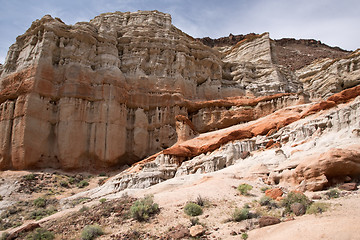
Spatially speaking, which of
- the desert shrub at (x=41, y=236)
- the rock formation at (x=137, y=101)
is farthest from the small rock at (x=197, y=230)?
the rock formation at (x=137, y=101)

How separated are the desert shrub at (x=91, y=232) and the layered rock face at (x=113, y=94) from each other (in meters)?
15.5

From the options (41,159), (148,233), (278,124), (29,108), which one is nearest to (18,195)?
(41,159)

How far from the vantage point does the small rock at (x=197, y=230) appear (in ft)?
38.6

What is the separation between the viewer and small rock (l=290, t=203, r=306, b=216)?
38.7 feet

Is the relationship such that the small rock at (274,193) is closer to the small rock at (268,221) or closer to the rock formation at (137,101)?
the small rock at (268,221)

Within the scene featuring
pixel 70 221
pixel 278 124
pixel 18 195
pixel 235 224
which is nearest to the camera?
pixel 235 224

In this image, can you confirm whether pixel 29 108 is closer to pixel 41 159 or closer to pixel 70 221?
pixel 41 159

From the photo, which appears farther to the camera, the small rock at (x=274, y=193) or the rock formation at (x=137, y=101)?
the rock formation at (x=137, y=101)

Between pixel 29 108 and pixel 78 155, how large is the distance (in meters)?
7.06

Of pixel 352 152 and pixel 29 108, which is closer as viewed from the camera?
pixel 352 152

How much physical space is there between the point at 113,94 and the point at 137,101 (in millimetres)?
3021

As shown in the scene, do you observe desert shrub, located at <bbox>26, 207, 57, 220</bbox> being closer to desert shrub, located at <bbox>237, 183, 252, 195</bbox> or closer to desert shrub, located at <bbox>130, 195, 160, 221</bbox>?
desert shrub, located at <bbox>130, 195, 160, 221</bbox>

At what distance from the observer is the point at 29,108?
1367 inches

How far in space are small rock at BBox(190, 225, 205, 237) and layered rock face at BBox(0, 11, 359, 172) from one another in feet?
54.9
